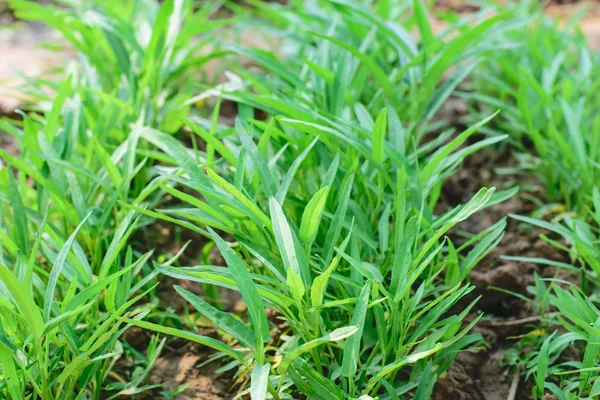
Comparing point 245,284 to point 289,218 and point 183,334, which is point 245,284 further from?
point 289,218

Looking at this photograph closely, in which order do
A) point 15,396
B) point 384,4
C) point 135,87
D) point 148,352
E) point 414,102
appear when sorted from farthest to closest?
point 384,4 < point 135,87 < point 414,102 < point 148,352 < point 15,396

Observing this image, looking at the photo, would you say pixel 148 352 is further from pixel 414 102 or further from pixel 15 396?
pixel 414 102

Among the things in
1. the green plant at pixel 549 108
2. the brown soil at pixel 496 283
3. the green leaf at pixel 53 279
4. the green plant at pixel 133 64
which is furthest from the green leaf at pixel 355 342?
the green plant at pixel 133 64

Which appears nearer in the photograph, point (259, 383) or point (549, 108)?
point (259, 383)

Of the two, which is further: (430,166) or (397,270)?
(430,166)

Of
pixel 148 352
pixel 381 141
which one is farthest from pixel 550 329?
pixel 148 352

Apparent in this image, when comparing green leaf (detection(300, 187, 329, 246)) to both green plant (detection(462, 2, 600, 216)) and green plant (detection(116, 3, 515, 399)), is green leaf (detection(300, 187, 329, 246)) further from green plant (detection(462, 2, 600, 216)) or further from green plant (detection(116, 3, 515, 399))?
green plant (detection(462, 2, 600, 216))

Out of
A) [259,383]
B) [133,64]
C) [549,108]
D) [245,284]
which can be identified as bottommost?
[259,383]

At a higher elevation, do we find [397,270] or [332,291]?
[397,270]

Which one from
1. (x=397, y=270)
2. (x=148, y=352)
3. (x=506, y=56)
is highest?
(x=506, y=56)

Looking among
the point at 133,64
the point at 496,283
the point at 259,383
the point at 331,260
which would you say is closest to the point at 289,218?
the point at 331,260
